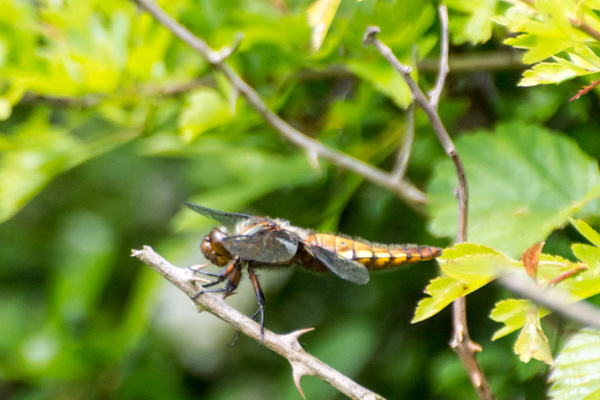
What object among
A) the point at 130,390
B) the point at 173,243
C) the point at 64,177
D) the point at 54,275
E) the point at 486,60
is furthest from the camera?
the point at 64,177

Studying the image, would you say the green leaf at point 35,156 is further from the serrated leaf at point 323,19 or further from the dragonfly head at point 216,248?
the serrated leaf at point 323,19

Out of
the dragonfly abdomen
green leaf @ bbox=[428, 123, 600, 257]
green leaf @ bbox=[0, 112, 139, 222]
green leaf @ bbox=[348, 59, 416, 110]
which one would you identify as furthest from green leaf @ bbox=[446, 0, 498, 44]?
green leaf @ bbox=[0, 112, 139, 222]

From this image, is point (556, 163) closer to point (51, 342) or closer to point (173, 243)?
point (173, 243)

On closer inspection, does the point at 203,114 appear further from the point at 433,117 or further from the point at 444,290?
the point at 444,290

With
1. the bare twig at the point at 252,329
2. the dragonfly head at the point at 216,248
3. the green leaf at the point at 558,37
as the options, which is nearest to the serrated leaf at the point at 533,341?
the bare twig at the point at 252,329

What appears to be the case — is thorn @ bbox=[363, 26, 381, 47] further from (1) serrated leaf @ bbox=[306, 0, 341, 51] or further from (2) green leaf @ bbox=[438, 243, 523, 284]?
(2) green leaf @ bbox=[438, 243, 523, 284]

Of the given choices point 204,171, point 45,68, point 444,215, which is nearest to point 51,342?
point 204,171

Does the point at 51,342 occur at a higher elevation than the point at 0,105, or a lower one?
lower
